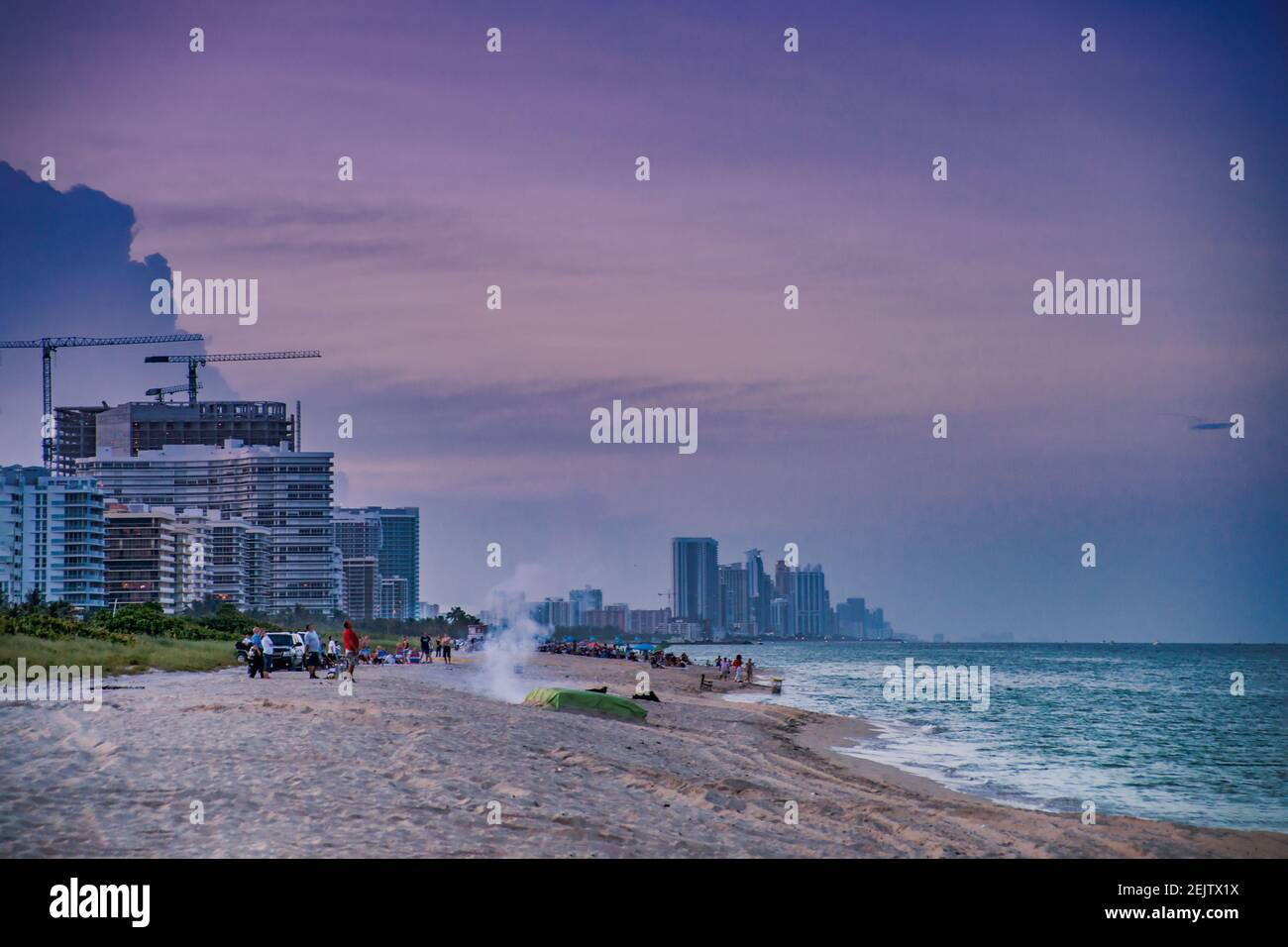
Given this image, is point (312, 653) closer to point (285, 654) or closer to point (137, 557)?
point (285, 654)

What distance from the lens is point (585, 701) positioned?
3306 cm

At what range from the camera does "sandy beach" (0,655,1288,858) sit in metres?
14.5

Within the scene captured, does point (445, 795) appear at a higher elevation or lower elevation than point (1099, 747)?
higher

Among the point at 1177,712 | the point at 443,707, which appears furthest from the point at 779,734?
the point at 1177,712

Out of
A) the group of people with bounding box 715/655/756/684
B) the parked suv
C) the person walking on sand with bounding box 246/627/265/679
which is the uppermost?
the person walking on sand with bounding box 246/627/265/679

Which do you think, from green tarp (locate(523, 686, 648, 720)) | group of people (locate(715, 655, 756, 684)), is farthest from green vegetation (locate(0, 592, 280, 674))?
group of people (locate(715, 655, 756, 684))

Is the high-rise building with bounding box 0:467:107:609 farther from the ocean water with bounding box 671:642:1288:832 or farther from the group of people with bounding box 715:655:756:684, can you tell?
the ocean water with bounding box 671:642:1288:832

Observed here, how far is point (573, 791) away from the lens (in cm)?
1842

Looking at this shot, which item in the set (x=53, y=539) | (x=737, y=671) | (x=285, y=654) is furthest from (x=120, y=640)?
(x=53, y=539)

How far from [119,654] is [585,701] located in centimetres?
2369

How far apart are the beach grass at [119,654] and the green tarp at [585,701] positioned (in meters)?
16.9

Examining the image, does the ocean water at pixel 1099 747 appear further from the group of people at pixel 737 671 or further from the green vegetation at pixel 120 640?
the green vegetation at pixel 120 640

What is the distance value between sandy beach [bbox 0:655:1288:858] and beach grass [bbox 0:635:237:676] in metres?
9.99

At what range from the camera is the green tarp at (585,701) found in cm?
3234
